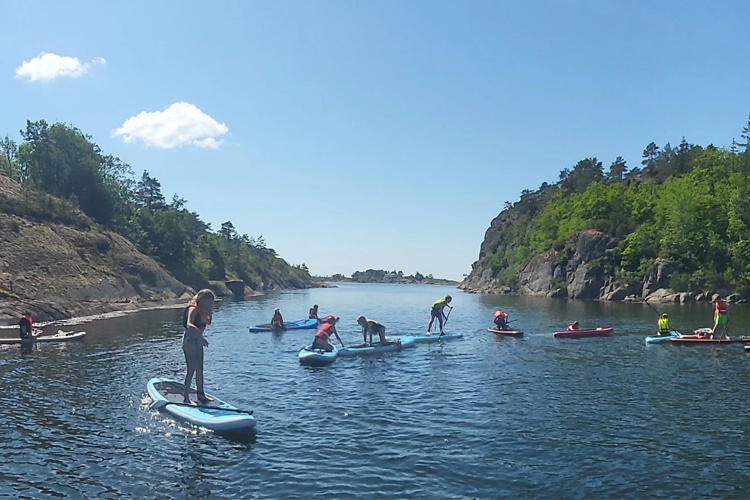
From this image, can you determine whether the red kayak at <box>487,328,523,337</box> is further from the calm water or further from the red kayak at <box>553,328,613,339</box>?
the calm water

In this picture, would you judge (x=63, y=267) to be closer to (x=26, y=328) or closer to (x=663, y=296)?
(x=26, y=328)

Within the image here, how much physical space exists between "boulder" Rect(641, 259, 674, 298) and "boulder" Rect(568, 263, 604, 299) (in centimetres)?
1001

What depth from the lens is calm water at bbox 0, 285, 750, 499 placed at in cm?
1109

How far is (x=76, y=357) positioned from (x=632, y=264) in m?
79.9

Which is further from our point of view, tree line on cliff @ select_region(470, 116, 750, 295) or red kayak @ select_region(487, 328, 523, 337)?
tree line on cliff @ select_region(470, 116, 750, 295)

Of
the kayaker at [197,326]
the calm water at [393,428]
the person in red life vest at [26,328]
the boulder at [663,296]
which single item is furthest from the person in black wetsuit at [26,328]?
the boulder at [663,296]

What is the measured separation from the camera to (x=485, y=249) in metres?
198

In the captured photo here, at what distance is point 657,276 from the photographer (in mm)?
76375

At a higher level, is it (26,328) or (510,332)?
(26,328)

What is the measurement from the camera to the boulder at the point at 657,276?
7531 cm

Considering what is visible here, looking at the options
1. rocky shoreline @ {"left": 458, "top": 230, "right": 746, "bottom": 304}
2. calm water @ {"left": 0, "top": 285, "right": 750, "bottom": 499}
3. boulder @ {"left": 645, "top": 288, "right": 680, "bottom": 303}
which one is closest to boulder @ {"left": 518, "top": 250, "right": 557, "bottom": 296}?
rocky shoreline @ {"left": 458, "top": 230, "right": 746, "bottom": 304}

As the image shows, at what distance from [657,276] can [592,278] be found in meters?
13.0

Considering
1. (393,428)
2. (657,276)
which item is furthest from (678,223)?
(393,428)

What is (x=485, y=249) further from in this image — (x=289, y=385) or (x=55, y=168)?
(x=289, y=385)
